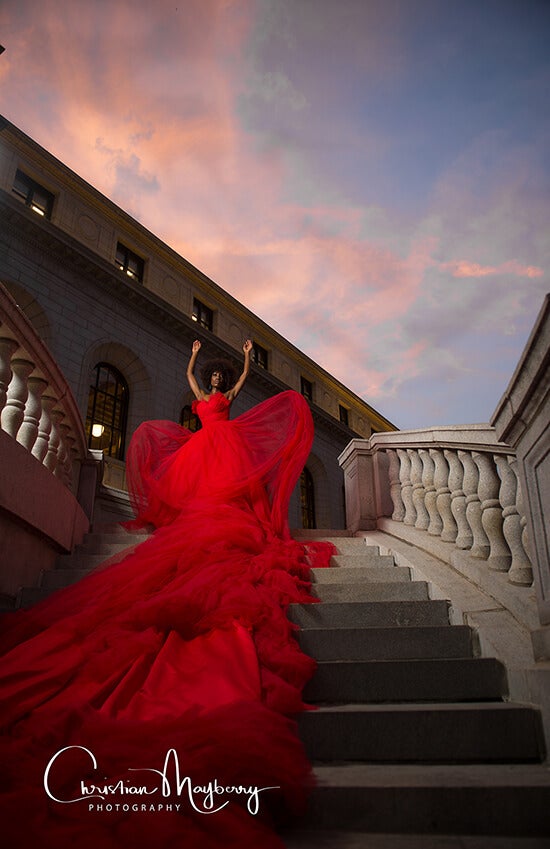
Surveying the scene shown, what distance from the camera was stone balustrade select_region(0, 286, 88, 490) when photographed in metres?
3.63

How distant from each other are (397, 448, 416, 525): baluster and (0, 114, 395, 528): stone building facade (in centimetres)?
613

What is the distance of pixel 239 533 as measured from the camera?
3.86 metres

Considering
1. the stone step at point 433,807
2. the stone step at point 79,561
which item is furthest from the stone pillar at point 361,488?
the stone step at point 433,807

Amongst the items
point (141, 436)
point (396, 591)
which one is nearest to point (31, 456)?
point (141, 436)

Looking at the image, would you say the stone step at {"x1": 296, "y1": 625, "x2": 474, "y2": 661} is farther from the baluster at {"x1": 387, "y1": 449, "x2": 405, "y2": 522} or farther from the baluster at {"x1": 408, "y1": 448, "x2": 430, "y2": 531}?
the baluster at {"x1": 387, "y1": 449, "x2": 405, "y2": 522}

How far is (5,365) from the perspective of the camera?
143 inches

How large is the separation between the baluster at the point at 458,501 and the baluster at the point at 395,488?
110cm

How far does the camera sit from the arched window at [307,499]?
67.7 ft

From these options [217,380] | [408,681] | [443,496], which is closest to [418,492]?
[443,496]

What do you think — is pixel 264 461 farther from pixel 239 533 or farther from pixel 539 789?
pixel 539 789

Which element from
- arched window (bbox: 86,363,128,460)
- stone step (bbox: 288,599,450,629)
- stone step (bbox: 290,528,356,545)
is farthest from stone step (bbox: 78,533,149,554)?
arched window (bbox: 86,363,128,460)

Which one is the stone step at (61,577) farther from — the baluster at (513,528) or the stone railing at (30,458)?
the baluster at (513,528)

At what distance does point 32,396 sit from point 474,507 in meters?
3.32

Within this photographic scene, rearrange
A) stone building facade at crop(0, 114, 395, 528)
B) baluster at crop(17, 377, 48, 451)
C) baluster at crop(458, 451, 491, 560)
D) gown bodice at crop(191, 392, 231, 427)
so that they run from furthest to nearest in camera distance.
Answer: stone building facade at crop(0, 114, 395, 528)
gown bodice at crop(191, 392, 231, 427)
baluster at crop(17, 377, 48, 451)
baluster at crop(458, 451, 491, 560)
